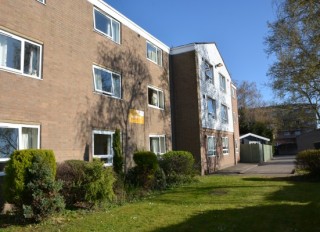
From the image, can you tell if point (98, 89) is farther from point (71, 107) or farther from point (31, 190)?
point (31, 190)

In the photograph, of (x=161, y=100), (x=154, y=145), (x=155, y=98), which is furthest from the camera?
(x=161, y=100)

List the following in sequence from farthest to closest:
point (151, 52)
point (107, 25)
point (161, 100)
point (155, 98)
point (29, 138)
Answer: point (161, 100) → point (151, 52) → point (155, 98) → point (107, 25) → point (29, 138)

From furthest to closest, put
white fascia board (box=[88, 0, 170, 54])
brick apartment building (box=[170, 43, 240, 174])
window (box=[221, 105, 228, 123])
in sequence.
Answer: window (box=[221, 105, 228, 123]) → brick apartment building (box=[170, 43, 240, 174]) → white fascia board (box=[88, 0, 170, 54])

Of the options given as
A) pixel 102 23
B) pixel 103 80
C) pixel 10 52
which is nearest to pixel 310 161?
pixel 103 80

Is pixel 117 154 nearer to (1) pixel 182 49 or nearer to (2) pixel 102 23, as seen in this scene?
(2) pixel 102 23

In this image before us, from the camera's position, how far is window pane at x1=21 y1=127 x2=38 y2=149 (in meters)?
11.0

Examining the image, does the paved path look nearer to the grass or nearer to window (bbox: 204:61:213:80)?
window (bbox: 204:61:213:80)

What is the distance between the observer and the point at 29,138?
11.2 meters

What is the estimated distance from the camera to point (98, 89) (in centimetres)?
1526

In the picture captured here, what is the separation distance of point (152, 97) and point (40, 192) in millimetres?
12861

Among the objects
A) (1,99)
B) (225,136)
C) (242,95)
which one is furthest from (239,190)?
(242,95)

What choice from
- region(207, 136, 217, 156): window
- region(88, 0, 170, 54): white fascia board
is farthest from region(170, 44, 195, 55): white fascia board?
region(207, 136, 217, 156): window

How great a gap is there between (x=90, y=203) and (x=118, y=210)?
105cm

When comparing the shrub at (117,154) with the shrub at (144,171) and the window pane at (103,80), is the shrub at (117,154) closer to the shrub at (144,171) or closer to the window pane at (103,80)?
the shrub at (144,171)
